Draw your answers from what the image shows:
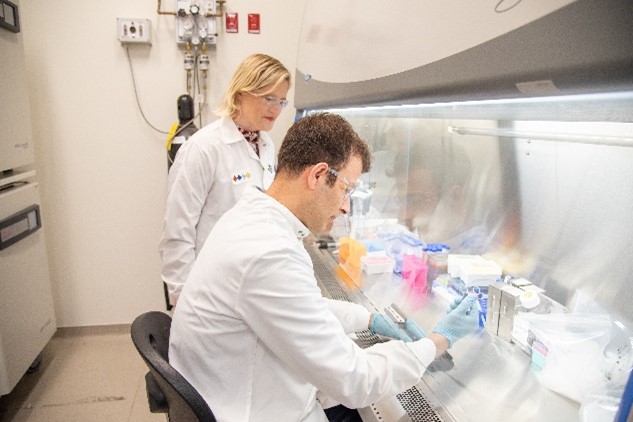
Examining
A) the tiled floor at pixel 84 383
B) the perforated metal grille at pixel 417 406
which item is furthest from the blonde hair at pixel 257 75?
the tiled floor at pixel 84 383

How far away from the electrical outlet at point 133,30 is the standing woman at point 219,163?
3.58 feet

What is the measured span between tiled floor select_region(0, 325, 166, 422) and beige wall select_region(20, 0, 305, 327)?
0.14 meters

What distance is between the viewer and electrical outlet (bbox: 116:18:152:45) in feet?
Result: 8.26

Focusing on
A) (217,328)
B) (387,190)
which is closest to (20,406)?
(217,328)

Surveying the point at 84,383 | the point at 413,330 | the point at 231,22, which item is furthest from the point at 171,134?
the point at 413,330

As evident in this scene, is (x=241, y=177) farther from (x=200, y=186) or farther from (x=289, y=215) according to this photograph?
(x=289, y=215)

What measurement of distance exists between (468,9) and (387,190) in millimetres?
1399

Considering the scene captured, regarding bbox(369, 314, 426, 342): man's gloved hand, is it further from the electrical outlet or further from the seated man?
the electrical outlet

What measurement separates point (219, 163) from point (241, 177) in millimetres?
111

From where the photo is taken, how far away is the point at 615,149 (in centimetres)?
106

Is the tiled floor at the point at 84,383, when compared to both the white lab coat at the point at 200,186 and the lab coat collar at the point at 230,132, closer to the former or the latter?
the white lab coat at the point at 200,186

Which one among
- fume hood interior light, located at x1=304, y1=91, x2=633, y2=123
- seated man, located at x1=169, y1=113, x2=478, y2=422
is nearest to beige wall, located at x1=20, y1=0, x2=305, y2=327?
fume hood interior light, located at x1=304, y1=91, x2=633, y2=123

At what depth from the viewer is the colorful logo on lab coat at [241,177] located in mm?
1810

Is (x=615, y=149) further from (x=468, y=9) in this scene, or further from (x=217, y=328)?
(x=217, y=328)
